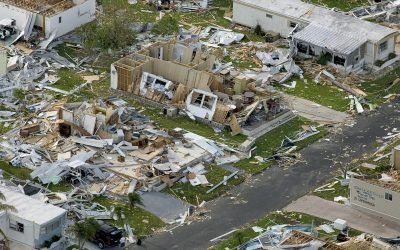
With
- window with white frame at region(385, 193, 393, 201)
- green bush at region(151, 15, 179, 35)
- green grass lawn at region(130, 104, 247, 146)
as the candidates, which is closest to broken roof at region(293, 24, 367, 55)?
green bush at region(151, 15, 179, 35)

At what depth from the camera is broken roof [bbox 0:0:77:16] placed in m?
74.0

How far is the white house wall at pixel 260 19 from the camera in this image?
2972 inches

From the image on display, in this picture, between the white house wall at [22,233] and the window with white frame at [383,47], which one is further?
the window with white frame at [383,47]

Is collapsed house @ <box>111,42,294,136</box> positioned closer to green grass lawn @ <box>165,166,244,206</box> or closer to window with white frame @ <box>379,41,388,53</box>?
green grass lawn @ <box>165,166,244,206</box>

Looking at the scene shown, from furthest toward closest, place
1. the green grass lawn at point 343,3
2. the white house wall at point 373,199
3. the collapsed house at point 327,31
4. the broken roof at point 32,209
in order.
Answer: the green grass lawn at point 343,3 → the collapsed house at point 327,31 → the white house wall at point 373,199 → the broken roof at point 32,209

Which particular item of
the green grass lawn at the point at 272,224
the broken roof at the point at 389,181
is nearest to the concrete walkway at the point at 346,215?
the green grass lawn at the point at 272,224

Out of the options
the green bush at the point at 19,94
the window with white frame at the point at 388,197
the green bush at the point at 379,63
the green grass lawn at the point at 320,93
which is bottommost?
the green bush at the point at 19,94

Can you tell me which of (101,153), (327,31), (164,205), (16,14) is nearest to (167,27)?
(16,14)

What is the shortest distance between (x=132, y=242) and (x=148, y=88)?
15.0 metres

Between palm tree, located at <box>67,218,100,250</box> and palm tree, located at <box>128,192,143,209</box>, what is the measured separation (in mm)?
3597

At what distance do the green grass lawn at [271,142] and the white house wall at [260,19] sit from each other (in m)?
11.4

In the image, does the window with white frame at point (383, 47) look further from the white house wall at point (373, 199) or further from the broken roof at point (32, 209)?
the broken roof at point (32, 209)

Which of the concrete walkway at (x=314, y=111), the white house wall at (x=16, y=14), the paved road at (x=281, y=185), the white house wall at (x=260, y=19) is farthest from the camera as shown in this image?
the white house wall at (x=260, y=19)

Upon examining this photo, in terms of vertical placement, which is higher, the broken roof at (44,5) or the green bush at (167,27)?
the broken roof at (44,5)
